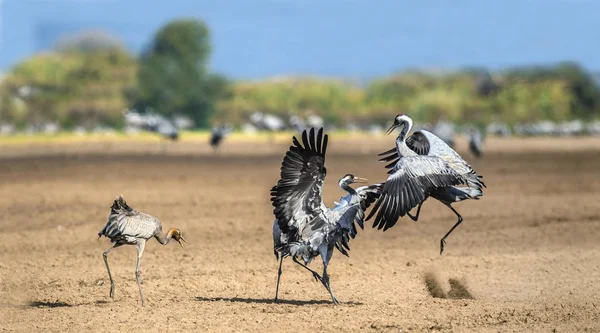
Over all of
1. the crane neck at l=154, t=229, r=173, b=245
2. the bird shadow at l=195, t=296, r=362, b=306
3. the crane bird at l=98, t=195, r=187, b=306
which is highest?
the crane bird at l=98, t=195, r=187, b=306

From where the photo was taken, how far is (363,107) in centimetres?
11681

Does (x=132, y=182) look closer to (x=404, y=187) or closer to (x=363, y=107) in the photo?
(x=404, y=187)

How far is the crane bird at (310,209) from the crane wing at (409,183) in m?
0.24

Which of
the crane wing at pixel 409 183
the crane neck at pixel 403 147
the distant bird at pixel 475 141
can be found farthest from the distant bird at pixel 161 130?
the crane wing at pixel 409 183

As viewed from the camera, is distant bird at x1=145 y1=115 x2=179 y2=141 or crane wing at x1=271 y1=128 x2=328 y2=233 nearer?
crane wing at x1=271 y1=128 x2=328 y2=233

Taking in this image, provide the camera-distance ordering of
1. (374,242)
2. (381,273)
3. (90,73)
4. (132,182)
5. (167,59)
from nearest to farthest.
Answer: (381,273) < (374,242) < (132,182) < (167,59) < (90,73)

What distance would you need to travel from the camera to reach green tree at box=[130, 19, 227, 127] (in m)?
90.8

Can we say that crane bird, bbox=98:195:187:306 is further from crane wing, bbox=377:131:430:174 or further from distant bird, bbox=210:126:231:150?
distant bird, bbox=210:126:231:150

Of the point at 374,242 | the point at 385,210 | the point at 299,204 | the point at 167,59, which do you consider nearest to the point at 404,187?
the point at 385,210

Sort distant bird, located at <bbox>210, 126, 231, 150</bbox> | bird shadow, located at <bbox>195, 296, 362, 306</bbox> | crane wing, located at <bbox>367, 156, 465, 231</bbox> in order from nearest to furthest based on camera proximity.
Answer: crane wing, located at <bbox>367, 156, 465, 231</bbox>, bird shadow, located at <bbox>195, 296, 362, 306</bbox>, distant bird, located at <bbox>210, 126, 231, 150</bbox>

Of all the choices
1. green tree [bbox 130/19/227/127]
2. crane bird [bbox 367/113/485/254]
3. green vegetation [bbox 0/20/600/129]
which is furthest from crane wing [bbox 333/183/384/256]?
green tree [bbox 130/19/227/127]

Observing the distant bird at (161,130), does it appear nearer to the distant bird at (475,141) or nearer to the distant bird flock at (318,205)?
the distant bird at (475,141)

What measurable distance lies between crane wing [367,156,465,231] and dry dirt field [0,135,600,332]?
3.31 feet

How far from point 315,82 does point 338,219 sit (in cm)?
13640
